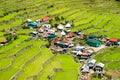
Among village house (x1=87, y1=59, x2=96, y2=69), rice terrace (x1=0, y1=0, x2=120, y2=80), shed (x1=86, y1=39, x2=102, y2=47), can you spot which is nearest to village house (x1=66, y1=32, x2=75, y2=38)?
rice terrace (x1=0, y1=0, x2=120, y2=80)

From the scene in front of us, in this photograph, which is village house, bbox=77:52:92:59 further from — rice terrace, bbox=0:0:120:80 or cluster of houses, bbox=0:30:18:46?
cluster of houses, bbox=0:30:18:46

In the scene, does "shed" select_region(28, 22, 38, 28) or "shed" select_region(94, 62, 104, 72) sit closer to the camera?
"shed" select_region(94, 62, 104, 72)

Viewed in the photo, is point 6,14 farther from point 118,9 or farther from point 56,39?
point 118,9

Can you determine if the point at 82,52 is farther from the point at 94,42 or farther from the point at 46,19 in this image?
the point at 46,19

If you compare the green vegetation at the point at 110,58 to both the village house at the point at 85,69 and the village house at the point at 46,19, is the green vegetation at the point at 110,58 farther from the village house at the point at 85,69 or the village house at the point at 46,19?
the village house at the point at 46,19

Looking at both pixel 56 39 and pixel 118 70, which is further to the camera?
pixel 56 39

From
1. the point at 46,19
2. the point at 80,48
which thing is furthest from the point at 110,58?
the point at 46,19

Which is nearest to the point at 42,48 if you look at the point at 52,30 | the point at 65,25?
the point at 52,30

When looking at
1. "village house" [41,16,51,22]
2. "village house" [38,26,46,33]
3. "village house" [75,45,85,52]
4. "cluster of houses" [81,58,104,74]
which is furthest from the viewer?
"village house" [41,16,51,22]

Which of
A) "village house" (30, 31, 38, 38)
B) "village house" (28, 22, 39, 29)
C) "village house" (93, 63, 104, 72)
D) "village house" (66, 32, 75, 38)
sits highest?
"village house" (28, 22, 39, 29)
